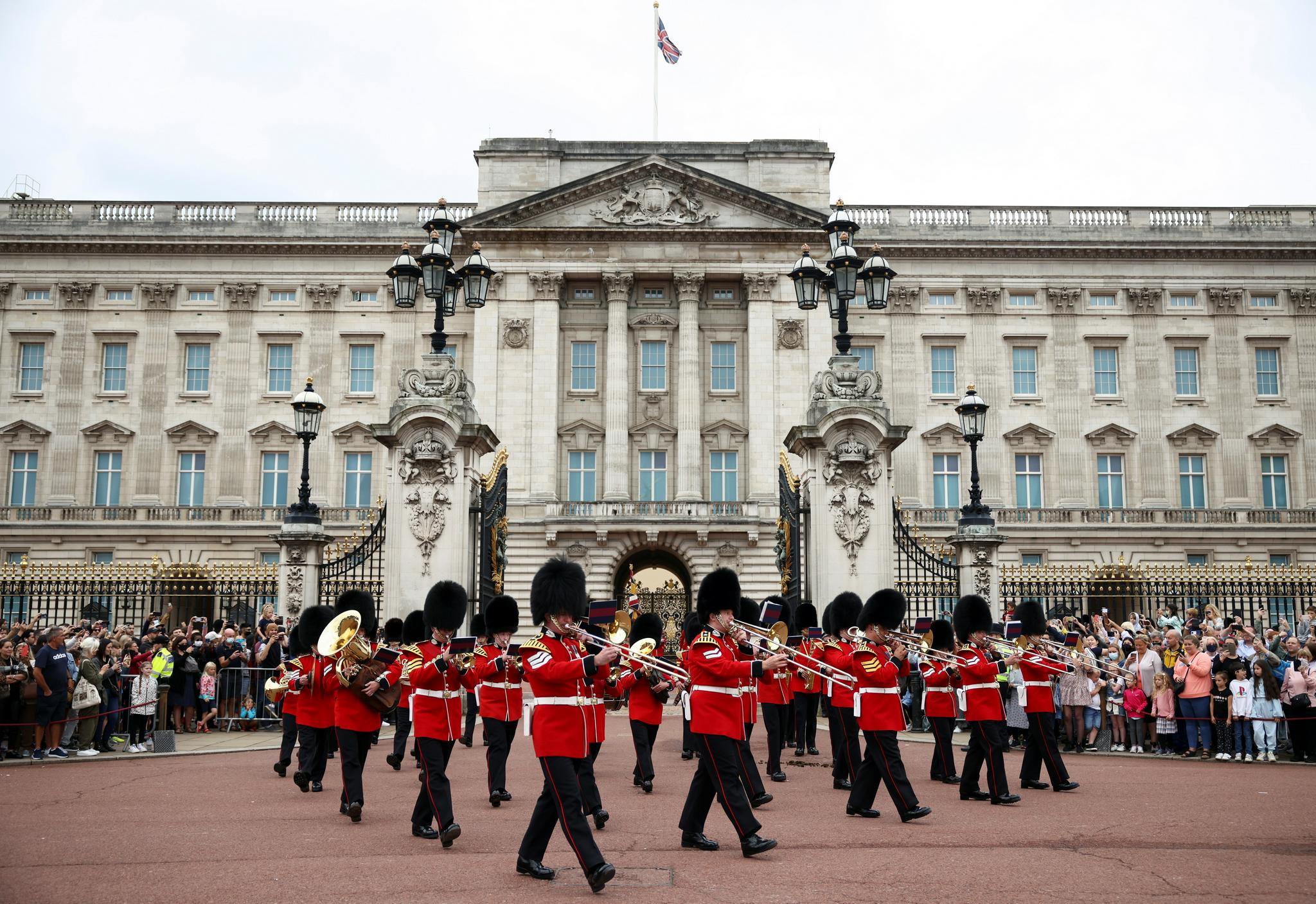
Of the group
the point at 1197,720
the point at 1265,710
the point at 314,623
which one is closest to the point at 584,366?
the point at 1197,720

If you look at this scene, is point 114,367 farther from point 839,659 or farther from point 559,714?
point 559,714

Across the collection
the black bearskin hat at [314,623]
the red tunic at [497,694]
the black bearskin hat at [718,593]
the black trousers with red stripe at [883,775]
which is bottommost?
the black trousers with red stripe at [883,775]

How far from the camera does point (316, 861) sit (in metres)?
8.05

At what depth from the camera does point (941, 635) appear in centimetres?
1279

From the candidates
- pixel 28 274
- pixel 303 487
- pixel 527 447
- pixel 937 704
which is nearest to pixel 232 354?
pixel 28 274

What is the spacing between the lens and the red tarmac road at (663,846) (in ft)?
23.4

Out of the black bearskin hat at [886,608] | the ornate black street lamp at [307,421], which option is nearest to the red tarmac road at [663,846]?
the black bearskin hat at [886,608]

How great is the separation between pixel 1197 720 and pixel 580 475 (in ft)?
95.3

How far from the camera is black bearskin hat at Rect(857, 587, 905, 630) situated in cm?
1055

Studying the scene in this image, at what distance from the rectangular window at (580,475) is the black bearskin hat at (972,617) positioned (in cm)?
3115

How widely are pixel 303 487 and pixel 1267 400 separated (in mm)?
37071

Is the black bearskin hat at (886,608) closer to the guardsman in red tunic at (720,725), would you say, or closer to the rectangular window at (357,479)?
the guardsman in red tunic at (720,725)

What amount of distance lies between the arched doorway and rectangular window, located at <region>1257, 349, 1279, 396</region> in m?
22.3

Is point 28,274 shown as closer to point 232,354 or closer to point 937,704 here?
point 232,354
